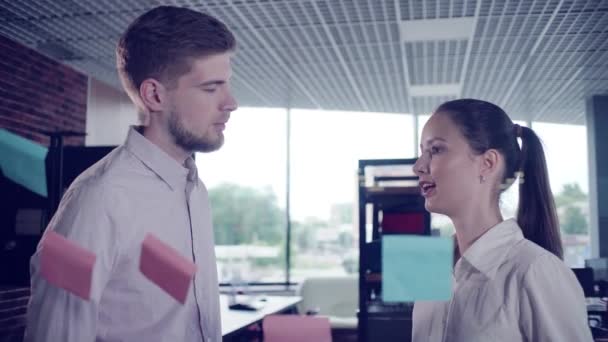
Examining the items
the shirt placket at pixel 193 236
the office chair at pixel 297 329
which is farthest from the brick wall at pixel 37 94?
the office chair at pixel 297 329

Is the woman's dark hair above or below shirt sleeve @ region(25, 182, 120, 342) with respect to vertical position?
above

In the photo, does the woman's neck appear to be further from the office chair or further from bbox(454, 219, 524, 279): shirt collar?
the office chair

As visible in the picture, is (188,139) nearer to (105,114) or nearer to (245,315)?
(245,315)

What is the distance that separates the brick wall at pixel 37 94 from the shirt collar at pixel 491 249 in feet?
14.8

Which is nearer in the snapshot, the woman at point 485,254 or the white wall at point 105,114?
the woman at point 485,254

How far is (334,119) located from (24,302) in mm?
3603

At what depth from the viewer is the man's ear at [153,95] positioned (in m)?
0.50

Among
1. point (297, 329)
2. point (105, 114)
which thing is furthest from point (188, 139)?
point (105, 114)

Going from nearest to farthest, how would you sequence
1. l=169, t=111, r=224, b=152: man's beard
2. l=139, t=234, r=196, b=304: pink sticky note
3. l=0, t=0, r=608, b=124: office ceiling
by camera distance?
l=139, t=234, r=196, b=304: pink sticky note < l=169, t=111, r=224, b=152: man's beard < l=0, t=0, r=608, b=124: office ceiling

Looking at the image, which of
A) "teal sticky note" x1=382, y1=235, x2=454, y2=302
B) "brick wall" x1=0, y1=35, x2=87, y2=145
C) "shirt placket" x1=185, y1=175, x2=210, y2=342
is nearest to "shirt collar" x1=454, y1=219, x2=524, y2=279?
"shirt placket" x1=185, y1=175, x2=210, y2=342

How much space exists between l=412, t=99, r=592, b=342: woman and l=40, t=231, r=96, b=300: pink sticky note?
55 cm

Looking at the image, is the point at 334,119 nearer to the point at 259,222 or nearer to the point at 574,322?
the point at 259,222

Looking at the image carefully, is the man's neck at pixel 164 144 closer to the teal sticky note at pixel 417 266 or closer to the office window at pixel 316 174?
the teal sticky note at pixel 417 266

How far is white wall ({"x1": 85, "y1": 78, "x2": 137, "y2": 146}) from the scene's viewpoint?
5867 mm
